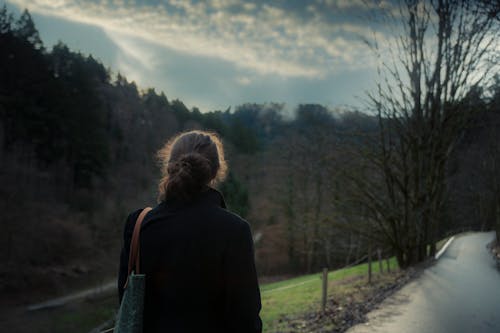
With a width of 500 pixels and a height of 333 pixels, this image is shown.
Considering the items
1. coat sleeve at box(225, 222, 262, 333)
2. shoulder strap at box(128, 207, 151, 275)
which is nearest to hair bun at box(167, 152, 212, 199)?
shoulder strap at box(128, 207, 151, 275)

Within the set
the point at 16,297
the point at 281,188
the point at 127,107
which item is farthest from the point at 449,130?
the point at 127,107

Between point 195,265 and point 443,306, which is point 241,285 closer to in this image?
point 195,265

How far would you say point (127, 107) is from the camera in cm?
5741

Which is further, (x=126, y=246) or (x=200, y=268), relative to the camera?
(x=126, y=246)

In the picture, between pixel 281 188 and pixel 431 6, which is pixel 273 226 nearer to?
pixel 281 188

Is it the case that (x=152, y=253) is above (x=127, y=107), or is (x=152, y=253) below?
below

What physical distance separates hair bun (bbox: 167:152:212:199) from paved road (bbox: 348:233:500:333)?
5.50 meters

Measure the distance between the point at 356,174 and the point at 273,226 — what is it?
98.7 ft

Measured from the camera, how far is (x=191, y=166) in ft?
7.47

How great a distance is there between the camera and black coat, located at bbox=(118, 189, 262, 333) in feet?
6.93

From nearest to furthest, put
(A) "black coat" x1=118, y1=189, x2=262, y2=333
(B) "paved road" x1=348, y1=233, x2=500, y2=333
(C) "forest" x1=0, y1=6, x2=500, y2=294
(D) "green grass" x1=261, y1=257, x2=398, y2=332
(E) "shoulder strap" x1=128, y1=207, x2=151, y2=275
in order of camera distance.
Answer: (A) "black coat" x1=118, y1=189, x2=262, y2=333 → (E) "shoulder strap" x1=128, y1=207, x2=151, y2=275 → (B) "paved road" x1=348, y1=233, x2=500, y2=333 → (D) "green grass" x1=261, y1=257, x2=398, y2=332 → (C) "forest" x1=0, y1=6, x2=500, y2=294

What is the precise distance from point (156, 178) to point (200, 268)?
122 ft

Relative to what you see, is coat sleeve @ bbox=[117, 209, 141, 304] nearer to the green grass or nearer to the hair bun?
the hair bun

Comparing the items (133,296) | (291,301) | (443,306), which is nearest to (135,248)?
(133,296)
